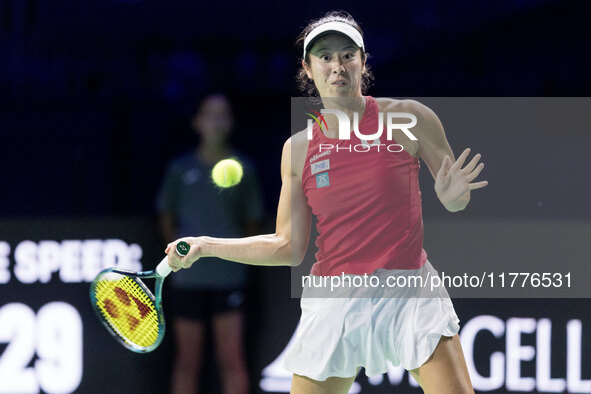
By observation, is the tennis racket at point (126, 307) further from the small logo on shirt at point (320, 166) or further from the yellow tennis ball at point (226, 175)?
the yellow tennis ball at point (226, 175)

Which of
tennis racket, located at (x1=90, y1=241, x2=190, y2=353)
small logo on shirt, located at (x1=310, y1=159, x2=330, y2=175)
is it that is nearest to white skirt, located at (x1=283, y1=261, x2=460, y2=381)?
small logo on shirt, located at (x1=310, y1=159, x2=330, y2=175)

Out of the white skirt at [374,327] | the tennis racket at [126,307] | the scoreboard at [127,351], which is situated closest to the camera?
the white skirt at [374,327]

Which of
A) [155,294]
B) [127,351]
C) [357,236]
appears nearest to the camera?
[357,236]

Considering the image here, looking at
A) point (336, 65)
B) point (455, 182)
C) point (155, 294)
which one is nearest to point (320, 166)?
point (336, 65)

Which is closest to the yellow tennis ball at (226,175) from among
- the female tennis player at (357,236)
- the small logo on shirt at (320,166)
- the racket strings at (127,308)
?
the racket strings at (127,308)

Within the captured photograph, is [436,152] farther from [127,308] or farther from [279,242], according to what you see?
[127,308]

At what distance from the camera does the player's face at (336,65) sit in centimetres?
250

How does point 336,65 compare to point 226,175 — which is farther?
point 226,175

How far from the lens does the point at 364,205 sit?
2.48m

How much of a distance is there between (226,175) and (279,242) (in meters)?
1.39

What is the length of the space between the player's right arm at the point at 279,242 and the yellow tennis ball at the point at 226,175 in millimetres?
1302

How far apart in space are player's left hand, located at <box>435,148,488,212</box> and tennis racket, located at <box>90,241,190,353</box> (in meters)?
1.08


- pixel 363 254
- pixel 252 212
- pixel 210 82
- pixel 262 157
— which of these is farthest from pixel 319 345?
pixel 210 82

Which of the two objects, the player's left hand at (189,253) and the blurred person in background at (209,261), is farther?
the blurred person in background at (209,261)
